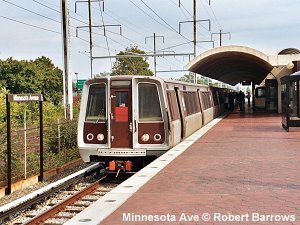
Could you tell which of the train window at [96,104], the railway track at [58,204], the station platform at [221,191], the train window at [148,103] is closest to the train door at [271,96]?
the station platform at [221,191]

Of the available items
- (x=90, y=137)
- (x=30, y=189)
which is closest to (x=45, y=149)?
(x=90, y=137)

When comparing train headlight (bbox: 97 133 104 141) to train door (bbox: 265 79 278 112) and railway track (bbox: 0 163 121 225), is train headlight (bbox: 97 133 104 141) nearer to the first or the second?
railway track (bbox: 0 163 121 225)

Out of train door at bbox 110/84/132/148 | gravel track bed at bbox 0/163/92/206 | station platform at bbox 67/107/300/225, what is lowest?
gravel track bed at bbox 0/163/92/206

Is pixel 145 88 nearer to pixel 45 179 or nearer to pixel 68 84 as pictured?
pixel 45 179

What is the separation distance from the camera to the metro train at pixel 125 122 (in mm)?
12234

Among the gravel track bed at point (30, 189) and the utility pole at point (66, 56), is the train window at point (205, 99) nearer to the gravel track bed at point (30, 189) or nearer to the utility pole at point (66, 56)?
the utility pole at point (66, 56)

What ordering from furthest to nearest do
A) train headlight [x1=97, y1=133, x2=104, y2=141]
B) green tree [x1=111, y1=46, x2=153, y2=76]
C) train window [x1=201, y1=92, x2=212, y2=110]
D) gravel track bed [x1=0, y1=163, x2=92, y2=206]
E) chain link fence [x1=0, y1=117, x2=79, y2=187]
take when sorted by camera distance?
green tree [x1=111, y1=46, x2=153, y2=76], train window [x1=201, y1=92, x2=212, y2=110], chain link fence [x1=0, y1=117, x2=79, y2=187], train headlight [x1=97, y1=133, x2=104, y2=141], gravel track bed [x1=0, y1=163, x2=92, y2=206]

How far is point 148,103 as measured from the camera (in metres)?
12.4

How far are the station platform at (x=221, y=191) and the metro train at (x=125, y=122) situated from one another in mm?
960

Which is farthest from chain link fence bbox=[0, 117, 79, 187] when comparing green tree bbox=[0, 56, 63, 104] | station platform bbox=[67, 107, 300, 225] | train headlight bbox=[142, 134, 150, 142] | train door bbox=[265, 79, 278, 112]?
green tree bbox=[0, 56, 63, 104]

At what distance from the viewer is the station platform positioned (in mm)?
6145

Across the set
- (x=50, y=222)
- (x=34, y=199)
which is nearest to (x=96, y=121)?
(x=34, y=199)

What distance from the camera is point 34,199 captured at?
9555mm

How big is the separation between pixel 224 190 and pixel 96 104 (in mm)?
5672
